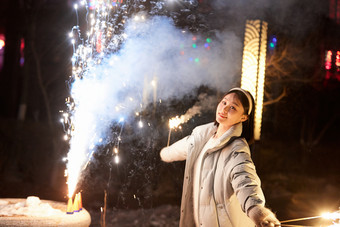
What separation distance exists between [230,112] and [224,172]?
0.69 m

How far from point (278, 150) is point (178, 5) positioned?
32.9 ft

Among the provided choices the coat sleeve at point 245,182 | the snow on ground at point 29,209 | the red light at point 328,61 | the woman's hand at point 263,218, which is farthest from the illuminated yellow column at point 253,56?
the snow on ground at point 29,209

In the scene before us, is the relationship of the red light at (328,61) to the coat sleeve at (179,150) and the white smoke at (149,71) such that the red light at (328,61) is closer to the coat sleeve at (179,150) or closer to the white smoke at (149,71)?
the white smoke at (149,71)

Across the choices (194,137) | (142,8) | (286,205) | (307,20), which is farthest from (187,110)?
(286,205)

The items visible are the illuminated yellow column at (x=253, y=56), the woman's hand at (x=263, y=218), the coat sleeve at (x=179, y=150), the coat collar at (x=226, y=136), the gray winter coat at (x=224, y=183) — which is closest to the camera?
the woman's hand at (x=263, y=218)

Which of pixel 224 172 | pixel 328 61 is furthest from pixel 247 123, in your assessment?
pixel 328 61

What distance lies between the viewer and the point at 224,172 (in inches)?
140

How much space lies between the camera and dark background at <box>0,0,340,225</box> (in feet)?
21.5

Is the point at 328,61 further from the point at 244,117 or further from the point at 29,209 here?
the point at 29,209

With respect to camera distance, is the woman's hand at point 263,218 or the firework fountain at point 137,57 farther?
the firework fountain at point 137,57

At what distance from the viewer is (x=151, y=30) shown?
6023 mm

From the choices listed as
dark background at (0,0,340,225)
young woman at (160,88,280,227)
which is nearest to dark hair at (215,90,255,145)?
young woman at (160,88,280,227)

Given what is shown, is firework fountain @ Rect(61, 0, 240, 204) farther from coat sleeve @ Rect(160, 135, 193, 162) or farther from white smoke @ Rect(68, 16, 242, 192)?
coat sleeve @ Rect(160, 135, 193, 162)

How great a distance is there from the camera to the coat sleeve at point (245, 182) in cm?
310
